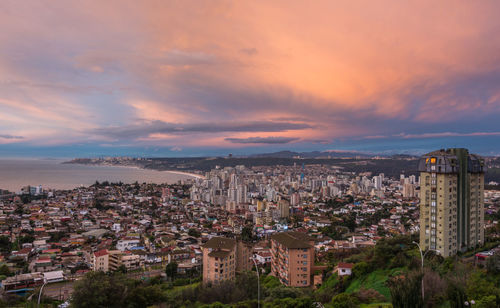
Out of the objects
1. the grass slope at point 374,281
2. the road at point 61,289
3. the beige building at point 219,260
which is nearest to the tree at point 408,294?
the grass slope at point 374,281

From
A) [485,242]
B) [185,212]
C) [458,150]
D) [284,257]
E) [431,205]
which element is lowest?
[185,212]

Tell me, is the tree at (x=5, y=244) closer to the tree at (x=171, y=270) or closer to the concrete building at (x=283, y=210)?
the tree at (x=171, y=270)

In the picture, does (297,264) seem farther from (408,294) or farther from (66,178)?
(66,178)

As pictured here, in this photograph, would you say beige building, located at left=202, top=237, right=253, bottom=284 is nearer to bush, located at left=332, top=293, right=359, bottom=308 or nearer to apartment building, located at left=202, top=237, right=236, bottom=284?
apartment building, located at left=202, top=237, right=236, bottom=284

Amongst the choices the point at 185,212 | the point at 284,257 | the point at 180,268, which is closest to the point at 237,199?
the point at 185,212

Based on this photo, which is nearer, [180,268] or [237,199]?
[180,268]

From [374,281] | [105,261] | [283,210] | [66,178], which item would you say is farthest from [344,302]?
[66,178]

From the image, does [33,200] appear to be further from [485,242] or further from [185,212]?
[485,242]

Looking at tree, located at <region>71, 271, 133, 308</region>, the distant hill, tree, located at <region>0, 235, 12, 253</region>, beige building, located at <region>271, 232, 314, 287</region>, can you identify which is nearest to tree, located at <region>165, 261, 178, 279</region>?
beige building, located at <region>271, 232, 314, 287</region>

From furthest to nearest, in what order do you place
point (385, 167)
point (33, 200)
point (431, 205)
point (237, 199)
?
point (385, 167)
point (237, 199)
point (33, 200)
point (431, 205)
